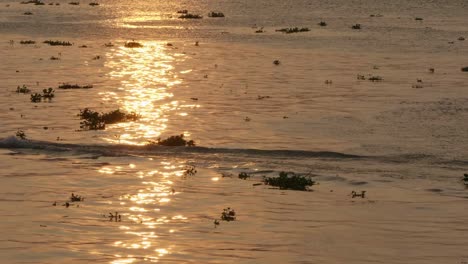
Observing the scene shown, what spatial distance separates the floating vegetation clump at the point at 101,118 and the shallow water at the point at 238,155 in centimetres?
40

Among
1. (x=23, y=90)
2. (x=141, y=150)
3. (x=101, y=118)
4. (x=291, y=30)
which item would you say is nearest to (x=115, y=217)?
(x=141, y=150)

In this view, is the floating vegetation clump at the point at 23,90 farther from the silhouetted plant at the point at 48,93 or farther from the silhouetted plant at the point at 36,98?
the silhouetted plant at the point at 36,98

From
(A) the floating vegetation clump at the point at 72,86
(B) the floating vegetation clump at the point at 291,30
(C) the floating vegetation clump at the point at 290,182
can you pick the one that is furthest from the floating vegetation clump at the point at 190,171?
(B) the floating vegetation clump at the point at 291,30

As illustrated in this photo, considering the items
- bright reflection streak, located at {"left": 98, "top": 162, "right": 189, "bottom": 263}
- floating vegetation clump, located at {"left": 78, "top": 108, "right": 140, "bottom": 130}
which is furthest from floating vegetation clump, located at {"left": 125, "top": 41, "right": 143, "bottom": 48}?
bright reflection streak, located at {"left": 98, "top": 162, "right": 189, "bottom": 263}

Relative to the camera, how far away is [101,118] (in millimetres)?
27531

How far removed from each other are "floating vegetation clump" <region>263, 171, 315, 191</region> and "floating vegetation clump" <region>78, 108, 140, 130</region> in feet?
26.2

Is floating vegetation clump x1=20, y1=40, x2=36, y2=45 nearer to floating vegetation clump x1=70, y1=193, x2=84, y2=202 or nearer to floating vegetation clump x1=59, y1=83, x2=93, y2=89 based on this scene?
floating vegetation clump x1=59, y1=83, x2=93, y2=89

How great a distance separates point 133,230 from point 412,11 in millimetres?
75837

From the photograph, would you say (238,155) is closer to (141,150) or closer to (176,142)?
(176,142)

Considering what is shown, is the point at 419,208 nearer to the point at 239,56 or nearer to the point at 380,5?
the point at 239,56

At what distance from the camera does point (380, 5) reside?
9938cm

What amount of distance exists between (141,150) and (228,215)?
7.15 metres

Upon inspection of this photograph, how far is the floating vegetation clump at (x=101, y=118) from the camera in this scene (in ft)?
87.3

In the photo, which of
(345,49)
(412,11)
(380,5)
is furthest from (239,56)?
(380,5)
